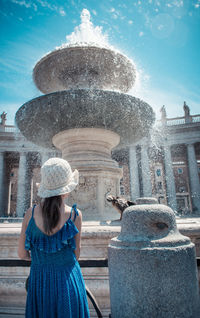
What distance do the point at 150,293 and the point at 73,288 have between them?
2.03 feet

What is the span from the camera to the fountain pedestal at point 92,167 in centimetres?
648

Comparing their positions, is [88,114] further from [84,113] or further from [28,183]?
[28,183]

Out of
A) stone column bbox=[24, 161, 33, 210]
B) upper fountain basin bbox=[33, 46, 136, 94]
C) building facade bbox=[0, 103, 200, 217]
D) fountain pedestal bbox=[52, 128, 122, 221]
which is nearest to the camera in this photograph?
fountain pedestal bbox=[52, 128, 122, 221]

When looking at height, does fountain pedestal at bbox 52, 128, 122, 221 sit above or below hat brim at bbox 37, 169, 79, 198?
above

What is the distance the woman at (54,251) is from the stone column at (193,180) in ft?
99.7

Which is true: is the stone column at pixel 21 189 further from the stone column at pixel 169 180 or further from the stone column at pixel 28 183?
the stone column at pixel 169 180

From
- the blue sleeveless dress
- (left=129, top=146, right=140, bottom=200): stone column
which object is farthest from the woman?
(left=129, top=146, right=140, bottom=200): stone column

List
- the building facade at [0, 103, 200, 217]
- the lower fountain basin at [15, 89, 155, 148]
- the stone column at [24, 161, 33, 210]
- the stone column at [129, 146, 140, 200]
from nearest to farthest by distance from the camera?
the lower fountain basin at [15, 89, 155, 148] → the building facade at [0, 103, 200, 217] → the stone column at [129, 146, 140, 200] → the stone column at [24, 161, 33, 210]

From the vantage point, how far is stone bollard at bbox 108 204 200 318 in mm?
1881

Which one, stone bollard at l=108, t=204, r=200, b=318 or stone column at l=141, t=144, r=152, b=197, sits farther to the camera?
stone column at l=141, t=144, r=152, b=197

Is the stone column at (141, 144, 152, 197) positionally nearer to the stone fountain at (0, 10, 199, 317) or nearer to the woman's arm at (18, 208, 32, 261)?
the stone fountain at (0, 10, 199, 317)

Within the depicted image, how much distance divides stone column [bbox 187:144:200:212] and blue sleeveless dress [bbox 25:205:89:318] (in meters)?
30.4

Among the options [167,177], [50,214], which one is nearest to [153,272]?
[50,214]

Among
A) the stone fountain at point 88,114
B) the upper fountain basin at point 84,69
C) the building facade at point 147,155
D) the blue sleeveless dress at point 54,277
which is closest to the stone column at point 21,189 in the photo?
the building facade at point 147,155
